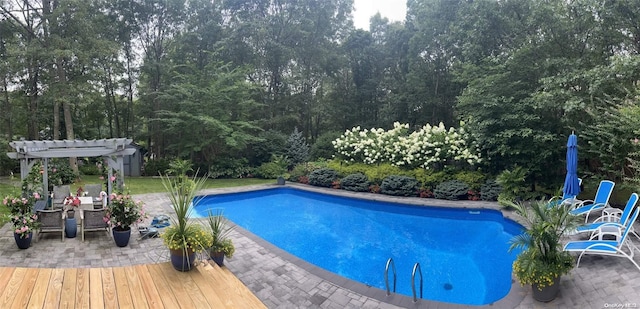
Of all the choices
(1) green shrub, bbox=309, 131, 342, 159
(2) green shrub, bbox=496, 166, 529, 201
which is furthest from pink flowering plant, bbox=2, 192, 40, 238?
(1) green shrub, bbox=309, 131, 342, 159

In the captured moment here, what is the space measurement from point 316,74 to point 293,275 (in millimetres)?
17282

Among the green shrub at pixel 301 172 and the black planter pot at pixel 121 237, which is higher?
the green shrub at pixel 301 172

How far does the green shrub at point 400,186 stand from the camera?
1111cm

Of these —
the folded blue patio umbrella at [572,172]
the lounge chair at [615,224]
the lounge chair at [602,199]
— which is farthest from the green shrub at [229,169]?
the lounge chair at [615,224]

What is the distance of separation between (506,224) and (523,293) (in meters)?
4.54

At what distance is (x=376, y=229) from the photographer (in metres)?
8.40

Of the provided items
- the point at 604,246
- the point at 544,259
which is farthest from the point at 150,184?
the point at 604,246

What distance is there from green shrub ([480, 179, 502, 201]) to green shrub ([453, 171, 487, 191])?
0.20m

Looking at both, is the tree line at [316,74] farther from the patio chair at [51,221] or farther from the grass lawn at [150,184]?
the patio chair at [51,221]

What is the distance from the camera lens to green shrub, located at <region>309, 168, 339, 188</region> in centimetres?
1320

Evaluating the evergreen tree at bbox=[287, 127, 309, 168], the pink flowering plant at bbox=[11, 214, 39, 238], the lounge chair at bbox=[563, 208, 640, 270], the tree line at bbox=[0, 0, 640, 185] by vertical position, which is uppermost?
the tree line at bbox=[0, 0, 640, 185]

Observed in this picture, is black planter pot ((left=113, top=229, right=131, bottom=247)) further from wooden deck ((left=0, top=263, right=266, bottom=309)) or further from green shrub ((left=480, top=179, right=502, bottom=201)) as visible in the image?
green shrub ((left=480, top=179, right=502, bottom=201))

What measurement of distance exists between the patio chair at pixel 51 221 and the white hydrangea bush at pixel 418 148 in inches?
380

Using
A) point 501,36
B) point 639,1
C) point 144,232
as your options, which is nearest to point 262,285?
point 144,232
